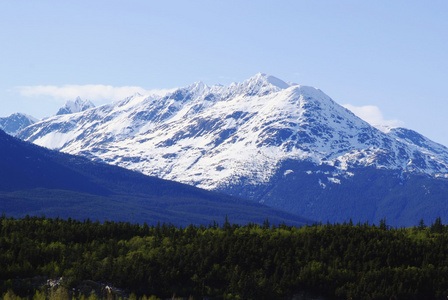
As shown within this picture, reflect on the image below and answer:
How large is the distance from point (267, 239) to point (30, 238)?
112ft

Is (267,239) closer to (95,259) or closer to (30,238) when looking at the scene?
(95,259)

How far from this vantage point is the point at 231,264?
96250 millimetres

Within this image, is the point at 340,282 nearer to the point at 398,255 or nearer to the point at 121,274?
the point at 398,255

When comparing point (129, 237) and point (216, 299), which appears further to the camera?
point (129, 237)

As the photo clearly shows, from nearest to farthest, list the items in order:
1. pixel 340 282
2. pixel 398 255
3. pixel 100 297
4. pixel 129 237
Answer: pixel 100 297, pixel 340 282, pixel 398 255, pixel 129 237

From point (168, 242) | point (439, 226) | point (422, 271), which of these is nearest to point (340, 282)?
point (422, 271)

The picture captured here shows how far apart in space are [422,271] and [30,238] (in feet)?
179

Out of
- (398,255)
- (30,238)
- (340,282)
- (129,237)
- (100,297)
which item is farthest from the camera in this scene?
(129,237)

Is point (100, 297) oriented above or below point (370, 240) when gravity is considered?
below

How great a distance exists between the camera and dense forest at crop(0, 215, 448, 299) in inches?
3472

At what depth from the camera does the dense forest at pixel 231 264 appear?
88.2 meters

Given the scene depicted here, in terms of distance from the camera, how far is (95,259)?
310ft

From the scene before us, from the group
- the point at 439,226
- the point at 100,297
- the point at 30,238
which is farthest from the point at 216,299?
the point at 439,226

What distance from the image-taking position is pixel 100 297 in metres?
85.1
